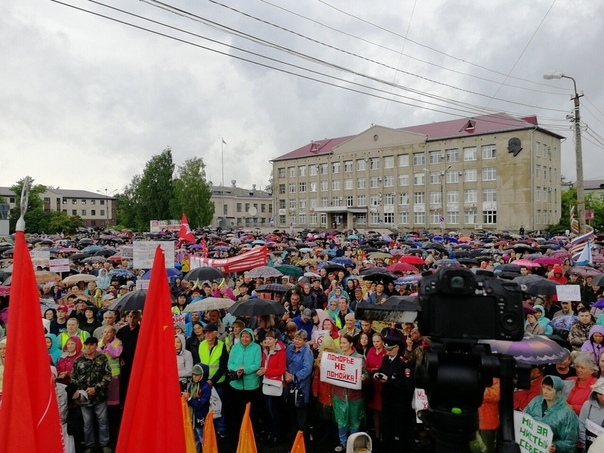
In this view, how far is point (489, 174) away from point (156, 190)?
159ft

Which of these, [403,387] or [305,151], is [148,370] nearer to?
[403,387]

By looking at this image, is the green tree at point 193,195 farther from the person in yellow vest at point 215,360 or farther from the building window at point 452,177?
the person in yellow vest at point 215,360

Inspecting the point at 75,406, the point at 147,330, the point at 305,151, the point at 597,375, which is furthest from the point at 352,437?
the point at 305,151

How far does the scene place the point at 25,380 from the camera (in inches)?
140

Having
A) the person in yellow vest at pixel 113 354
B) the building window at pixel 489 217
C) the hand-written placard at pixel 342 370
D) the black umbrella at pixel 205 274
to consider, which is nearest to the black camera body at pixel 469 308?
the hand-written placard at pixel 342 370

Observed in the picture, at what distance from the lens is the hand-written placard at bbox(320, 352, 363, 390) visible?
5992 millimetres

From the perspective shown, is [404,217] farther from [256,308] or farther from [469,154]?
[256,308]

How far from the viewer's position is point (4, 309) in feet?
31.1

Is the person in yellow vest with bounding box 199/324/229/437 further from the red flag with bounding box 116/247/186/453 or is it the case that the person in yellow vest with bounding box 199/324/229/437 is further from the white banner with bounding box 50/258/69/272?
the white banner with bounding box 50/258/69/272

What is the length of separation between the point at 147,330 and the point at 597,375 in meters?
4.92

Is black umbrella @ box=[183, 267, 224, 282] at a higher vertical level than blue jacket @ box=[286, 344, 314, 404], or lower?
higher

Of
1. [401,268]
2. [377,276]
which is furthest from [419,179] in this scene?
[377,276]

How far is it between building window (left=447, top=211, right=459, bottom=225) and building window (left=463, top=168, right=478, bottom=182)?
15.2 ft

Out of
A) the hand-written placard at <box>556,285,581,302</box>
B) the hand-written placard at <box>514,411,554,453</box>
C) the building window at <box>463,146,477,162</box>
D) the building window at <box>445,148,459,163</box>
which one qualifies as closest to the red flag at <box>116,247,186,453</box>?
the hand-written placard at <box>514,411,554,453</box>
